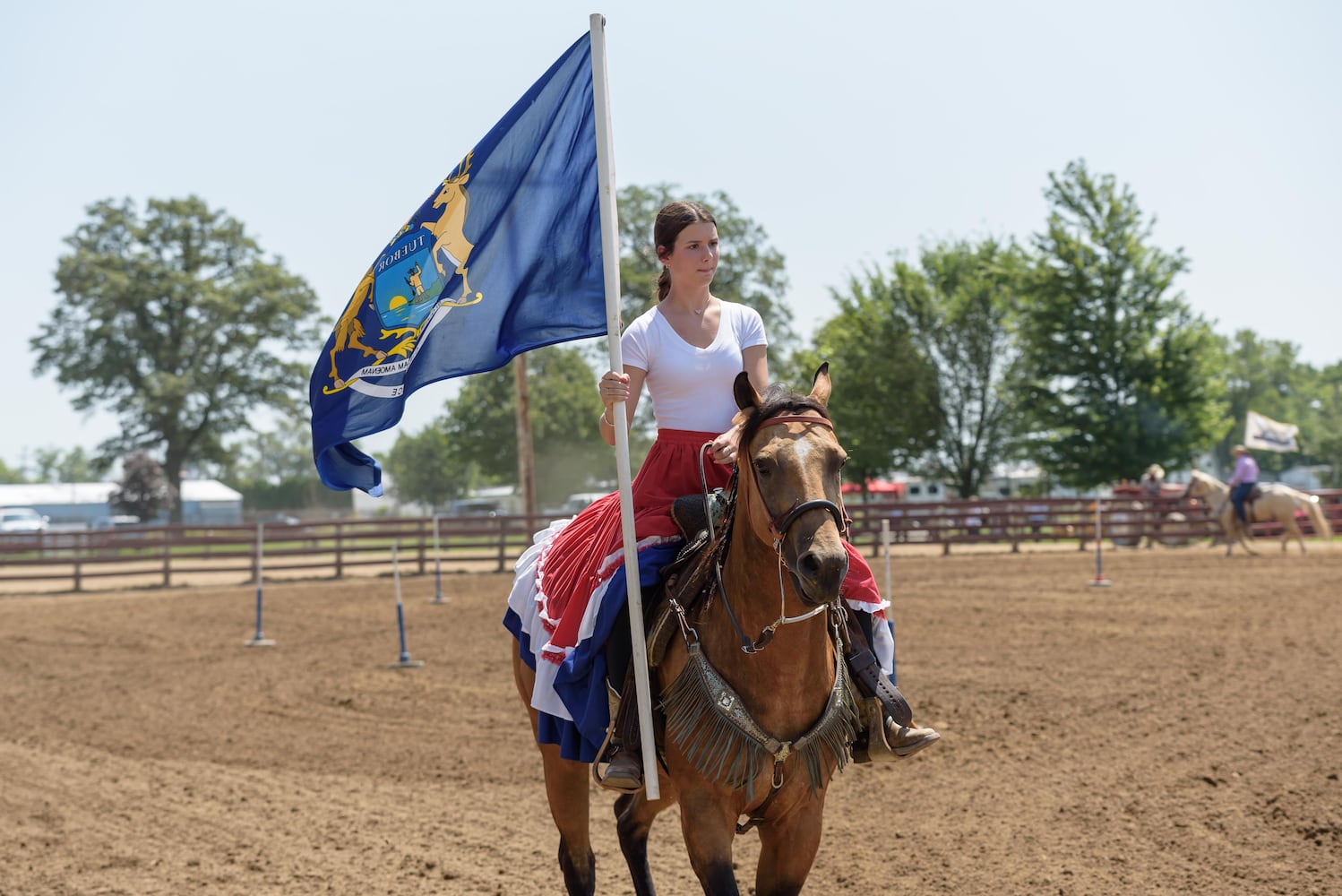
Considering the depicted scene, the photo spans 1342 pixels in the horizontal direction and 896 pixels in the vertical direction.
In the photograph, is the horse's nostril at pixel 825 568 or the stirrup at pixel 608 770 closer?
the horse's nostril at pixel 825 568

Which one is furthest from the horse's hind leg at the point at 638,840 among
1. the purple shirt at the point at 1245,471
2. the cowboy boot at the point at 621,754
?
the purple shirt at the point at 1245,471

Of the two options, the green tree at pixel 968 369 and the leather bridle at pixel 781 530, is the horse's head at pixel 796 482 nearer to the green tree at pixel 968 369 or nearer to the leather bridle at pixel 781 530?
the leather bridle at pixel 781 530

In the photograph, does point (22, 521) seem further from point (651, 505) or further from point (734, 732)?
point (734, 732)

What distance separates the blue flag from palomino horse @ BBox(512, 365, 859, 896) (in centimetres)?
133

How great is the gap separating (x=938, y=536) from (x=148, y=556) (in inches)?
795

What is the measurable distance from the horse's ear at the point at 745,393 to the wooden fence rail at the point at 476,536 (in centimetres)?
2312

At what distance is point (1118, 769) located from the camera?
751cm

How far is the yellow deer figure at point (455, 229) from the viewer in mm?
4824

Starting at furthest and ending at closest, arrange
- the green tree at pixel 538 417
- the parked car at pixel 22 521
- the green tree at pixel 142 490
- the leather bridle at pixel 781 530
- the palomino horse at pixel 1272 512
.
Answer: the green tree at pixel 538 417 → the parked car at pixel 22 521 → the green tree at pixel 142 490 → the palomino horse at pixel 1272 512 → the leather bridle at pixel 781 530

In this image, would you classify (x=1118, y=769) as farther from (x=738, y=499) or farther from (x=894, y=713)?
(x=738, y=499)

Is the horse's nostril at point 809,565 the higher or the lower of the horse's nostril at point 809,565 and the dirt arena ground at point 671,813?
the higher

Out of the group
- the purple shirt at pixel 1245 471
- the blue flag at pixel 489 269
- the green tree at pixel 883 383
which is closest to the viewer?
the blue flag at pixel 489 269

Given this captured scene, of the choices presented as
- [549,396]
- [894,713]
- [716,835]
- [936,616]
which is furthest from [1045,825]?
[549,396]

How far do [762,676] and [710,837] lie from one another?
1.85ft
